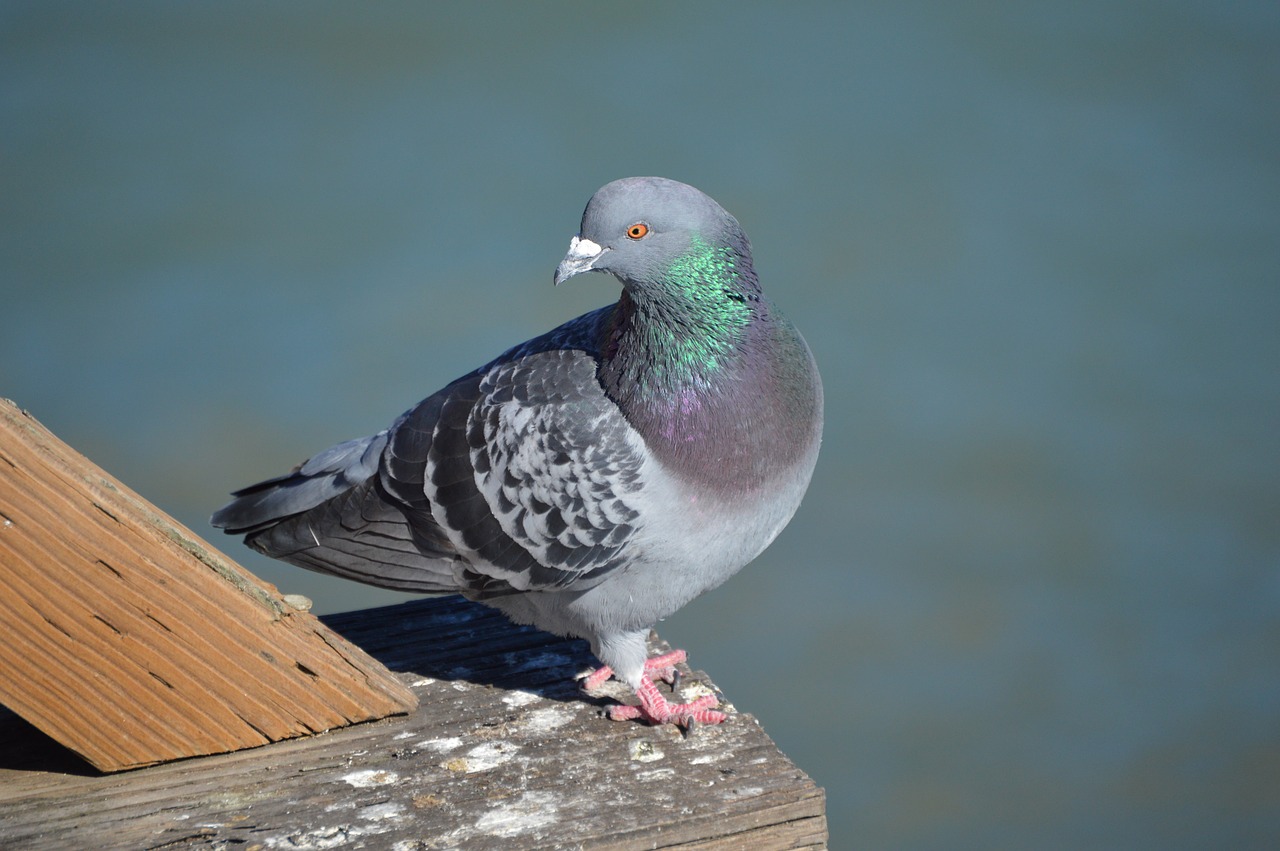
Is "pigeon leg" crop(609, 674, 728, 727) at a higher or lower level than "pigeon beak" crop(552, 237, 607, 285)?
lower

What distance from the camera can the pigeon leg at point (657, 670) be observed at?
3809mm

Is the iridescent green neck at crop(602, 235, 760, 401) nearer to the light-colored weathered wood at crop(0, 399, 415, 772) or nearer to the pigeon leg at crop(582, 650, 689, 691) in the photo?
the pigeon leg at crop(582, 650, 689, 691)

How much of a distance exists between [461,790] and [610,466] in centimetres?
92

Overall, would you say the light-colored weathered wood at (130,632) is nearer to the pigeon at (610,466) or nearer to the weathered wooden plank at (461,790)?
the weathered wooden plank at (461,790)

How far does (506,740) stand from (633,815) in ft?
1.64

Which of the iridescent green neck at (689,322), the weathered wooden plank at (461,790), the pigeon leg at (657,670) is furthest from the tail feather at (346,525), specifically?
the iridescent green neck at (689,322)

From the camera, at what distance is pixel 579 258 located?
341cm

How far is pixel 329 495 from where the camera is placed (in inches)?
152

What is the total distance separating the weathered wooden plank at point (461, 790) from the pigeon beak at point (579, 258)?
4.00 ft

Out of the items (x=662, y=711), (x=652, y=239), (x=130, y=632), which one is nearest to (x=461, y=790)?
(x=662, y=711)

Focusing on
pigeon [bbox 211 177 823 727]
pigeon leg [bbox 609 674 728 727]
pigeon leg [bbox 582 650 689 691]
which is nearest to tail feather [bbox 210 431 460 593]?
pigeon [bbox 211 177 823 727]

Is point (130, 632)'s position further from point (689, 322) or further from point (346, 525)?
point (689, 322)

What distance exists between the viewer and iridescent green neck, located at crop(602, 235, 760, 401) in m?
3.43

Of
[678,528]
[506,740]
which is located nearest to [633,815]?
[506,740]
